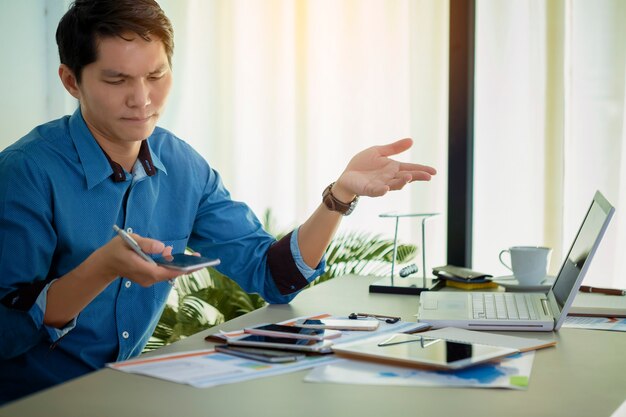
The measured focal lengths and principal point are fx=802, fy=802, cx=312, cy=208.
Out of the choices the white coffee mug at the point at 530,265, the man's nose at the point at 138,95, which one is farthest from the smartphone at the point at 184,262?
the white coffee mug at the point at 530,265

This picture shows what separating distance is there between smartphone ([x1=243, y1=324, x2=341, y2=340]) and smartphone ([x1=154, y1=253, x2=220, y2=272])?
219 millimetres

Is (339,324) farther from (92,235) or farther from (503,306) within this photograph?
(92,235)

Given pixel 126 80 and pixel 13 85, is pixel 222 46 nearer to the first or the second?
pixel 13 85

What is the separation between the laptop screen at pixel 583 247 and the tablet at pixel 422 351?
0.31m

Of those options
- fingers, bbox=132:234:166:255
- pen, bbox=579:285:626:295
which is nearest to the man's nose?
fingers, bbox=132:234:166:255

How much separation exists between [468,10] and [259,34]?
1.17 metres

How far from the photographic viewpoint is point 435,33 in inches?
126

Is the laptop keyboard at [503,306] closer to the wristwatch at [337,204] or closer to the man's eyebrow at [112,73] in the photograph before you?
the wristwatch at [337,204]

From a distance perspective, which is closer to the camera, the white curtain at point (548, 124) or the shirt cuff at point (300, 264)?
the shirt cuff at point (300, 264)

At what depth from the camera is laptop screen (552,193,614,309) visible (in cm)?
146

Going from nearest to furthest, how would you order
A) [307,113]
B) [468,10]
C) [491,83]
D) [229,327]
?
[229,327] < [468,10] < [491,83] < [307,113]

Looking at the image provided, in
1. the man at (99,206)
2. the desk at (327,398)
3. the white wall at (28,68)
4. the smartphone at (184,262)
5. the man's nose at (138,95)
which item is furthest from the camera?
the white wall at (28,68)

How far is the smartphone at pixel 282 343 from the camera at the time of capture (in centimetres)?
131

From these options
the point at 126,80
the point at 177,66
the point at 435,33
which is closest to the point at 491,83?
the point at 435,33
